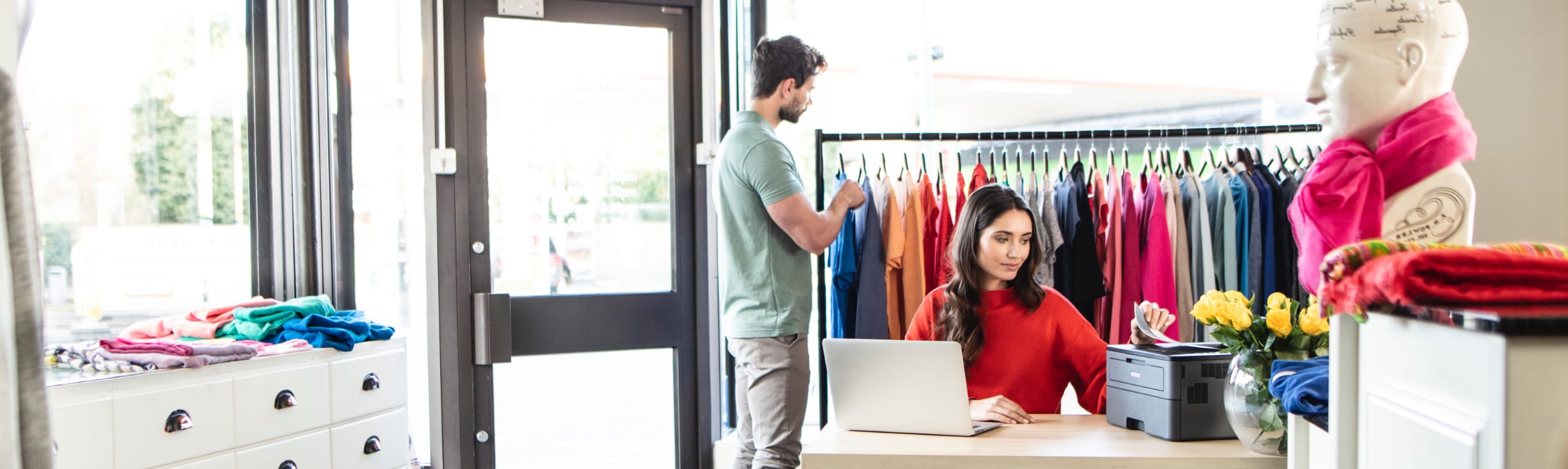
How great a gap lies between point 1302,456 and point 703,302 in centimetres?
226

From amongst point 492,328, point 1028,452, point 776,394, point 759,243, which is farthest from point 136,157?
point 1028,452

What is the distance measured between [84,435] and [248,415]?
0.42 metres

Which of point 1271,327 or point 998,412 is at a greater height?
point 1271,327

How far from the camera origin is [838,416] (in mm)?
1903

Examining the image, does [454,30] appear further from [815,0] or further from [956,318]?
[956,318]

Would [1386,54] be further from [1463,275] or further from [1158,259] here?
[1158,259]

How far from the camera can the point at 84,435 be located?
209cm

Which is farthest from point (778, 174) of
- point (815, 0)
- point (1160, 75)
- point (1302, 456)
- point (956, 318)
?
point (1160, 75)

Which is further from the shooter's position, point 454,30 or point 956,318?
point 454,30

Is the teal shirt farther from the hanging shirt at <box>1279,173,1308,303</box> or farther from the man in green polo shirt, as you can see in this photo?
the hanging shirt at <box>1279,173,1308,303</box>

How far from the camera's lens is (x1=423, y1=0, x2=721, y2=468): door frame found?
3123 mm

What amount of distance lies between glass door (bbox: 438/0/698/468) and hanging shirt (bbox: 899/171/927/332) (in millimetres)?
772

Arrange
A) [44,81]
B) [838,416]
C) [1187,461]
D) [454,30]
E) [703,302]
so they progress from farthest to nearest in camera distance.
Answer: [703,302], [454,30], [44,81], [838,416], [1187,461]

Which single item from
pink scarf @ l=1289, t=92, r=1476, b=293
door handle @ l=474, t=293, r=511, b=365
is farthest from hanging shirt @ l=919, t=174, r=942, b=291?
pink scarf @ l=1289, t=92, r=1476, b=293
